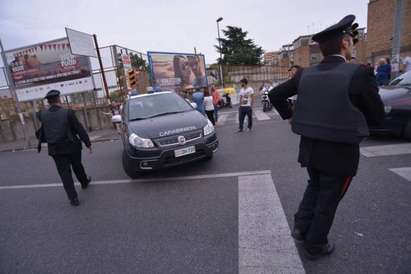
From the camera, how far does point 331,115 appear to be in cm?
184

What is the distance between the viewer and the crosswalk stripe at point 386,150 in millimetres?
4581

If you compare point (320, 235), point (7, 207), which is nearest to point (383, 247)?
point (320, 235)

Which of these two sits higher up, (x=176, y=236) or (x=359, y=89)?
(x=359, y=89)

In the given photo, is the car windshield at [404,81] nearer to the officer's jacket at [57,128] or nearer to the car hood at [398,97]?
the car hood at [398,97]

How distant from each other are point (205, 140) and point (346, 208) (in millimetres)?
2494

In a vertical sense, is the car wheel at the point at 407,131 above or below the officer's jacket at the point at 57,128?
below

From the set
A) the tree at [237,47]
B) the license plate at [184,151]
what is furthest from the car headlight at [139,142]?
the tree at [237,47]

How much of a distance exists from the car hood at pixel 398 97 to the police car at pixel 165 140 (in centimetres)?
379

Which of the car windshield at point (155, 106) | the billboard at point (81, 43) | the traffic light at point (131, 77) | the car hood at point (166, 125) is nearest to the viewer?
the car hood at point (166, 125)

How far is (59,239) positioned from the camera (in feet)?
10.1

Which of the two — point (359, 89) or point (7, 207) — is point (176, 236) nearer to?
point (359, 89)

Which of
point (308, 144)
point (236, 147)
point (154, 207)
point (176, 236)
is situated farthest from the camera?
point (236, 147)

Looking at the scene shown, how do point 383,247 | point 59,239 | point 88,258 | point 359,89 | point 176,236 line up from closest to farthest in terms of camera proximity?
point 359,89, point 383,247, point 88,258, point 176,236, point 59,239

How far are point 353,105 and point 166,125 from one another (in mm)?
3357
